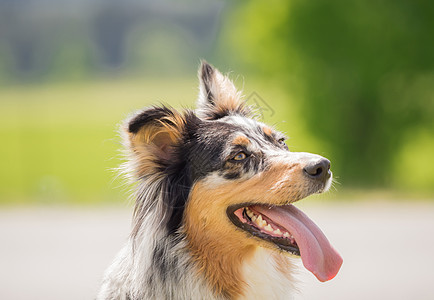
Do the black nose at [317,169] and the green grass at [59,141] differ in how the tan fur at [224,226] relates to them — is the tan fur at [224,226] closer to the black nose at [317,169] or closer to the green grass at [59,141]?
the black nose at [317,169]

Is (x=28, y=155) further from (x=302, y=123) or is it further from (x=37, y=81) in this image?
(x=302, y=123)

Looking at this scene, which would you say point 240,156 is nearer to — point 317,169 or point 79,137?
point 317,169

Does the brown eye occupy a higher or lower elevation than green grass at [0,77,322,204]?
higher

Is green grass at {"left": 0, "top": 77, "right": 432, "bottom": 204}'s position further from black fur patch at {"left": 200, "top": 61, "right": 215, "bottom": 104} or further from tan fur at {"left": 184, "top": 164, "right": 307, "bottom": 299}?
tan fur at {"left": 184, "top": 164, "right": 307, "bottom": 299}

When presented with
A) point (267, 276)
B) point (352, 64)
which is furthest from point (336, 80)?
point (267, 276)

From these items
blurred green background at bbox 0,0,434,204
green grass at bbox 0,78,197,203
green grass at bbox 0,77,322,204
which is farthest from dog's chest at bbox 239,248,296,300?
blurred green background at bbox 0,0,434,204

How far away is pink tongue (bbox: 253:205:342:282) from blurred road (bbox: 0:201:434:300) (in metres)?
2.49

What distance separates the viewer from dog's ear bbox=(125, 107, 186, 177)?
13.4ft

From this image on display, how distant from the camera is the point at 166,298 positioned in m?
4.20

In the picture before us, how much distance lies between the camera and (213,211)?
163 inches

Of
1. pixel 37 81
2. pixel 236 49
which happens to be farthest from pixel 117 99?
pixel 236 49

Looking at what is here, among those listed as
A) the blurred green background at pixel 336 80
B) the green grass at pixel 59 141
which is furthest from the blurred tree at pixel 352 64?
the green grass at pixel 59 141

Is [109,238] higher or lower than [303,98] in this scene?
lower

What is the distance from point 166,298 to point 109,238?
640 cm
